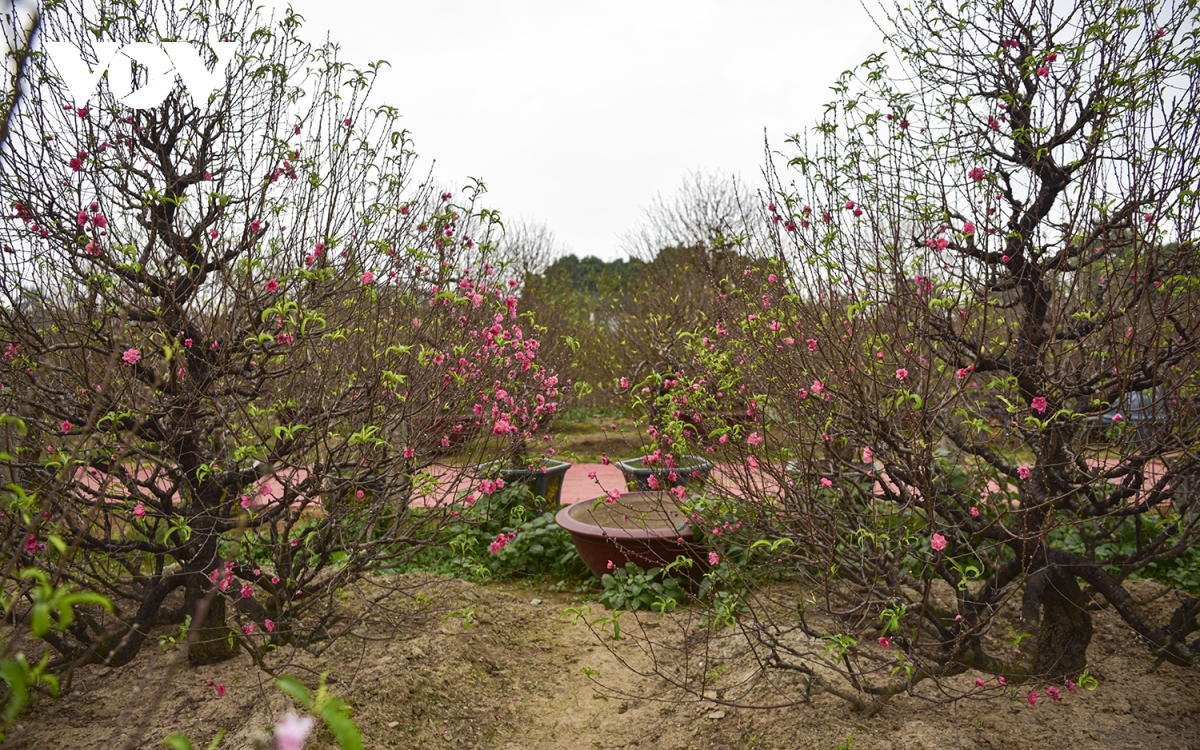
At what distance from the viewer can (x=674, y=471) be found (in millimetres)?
3924

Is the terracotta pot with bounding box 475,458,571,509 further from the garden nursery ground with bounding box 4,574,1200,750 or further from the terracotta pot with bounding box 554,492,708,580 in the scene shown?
the garden nursery ground with bounding box 4,574,1200,750

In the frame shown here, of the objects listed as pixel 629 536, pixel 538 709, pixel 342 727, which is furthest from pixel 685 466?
pixel 342 727

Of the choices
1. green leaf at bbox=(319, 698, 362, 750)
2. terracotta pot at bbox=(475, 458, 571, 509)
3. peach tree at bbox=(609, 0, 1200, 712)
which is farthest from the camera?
terracotta pot at bbox=(475, 458, 571, 509)

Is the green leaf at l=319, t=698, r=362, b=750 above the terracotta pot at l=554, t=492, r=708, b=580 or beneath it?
above

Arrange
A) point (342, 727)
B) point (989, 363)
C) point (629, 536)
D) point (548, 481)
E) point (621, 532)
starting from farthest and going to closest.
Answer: point (548, 481)
point (621, 532)
point (629, 536)
point (989, 363)
point (342, 727)

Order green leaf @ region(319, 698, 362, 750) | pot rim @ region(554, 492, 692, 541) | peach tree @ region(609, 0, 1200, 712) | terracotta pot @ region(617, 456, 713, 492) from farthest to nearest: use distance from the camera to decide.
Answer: pot rim @ region(554, 492, 692, 541) → terracotta pot @ region(617, 456, 713, 492) → peach tree @ region(609, 0, 1200, 712) → green leaf @ region(319, 698, 362, 750)

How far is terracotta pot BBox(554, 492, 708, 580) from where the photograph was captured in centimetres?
462

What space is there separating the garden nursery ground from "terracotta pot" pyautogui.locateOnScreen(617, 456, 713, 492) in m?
1.00

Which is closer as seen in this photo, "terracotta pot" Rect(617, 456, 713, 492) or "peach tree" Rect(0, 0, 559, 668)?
"peach tree" Rect(0, 0, 559, 668)

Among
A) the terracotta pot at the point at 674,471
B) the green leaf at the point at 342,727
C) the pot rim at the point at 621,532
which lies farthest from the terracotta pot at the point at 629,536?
the green leaf at the point at 342,727

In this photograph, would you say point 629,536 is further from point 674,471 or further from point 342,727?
point 342,727

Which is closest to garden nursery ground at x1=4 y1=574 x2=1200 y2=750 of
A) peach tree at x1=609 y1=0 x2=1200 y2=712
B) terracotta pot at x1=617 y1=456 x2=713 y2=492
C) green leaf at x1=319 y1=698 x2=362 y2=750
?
peach tree at x1=609 y1=0 x2=1200 y2=712

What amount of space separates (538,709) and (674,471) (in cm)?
138

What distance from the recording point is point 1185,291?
293 cm
